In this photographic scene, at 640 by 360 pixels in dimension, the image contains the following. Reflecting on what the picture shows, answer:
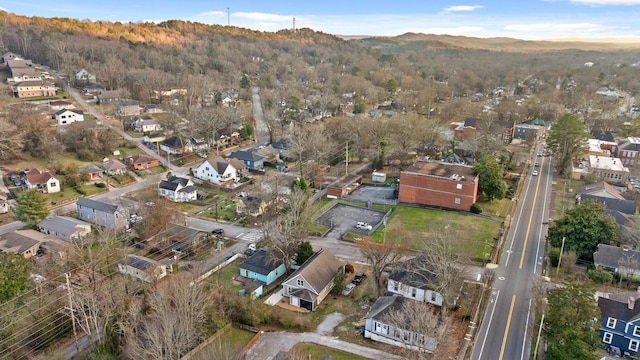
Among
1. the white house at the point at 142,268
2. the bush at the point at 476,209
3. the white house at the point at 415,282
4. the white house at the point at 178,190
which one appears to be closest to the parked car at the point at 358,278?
the white house at the point at 415,282

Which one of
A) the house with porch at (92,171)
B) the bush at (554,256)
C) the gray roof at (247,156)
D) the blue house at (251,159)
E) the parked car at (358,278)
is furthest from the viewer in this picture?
the gray roof at (247,156)

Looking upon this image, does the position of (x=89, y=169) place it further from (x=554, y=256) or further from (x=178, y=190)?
(x=554, y=256)

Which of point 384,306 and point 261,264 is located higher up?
point 384,306

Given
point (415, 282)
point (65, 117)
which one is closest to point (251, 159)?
point (65, 117)

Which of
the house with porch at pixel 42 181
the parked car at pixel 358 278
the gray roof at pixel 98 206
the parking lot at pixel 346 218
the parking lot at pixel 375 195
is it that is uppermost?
the house with porch at pixel 42 181

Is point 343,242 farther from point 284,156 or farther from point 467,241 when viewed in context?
point 284,156

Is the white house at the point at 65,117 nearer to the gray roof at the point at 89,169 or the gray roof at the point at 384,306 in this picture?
the gray roof at the point at 89,169

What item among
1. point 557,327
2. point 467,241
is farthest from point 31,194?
point 557,327
